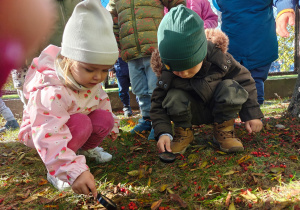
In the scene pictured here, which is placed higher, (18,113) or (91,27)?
(91,27)

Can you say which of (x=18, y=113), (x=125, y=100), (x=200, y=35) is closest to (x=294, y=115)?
(x=200, y=35)

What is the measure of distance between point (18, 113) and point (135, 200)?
13.5ft

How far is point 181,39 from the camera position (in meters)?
1.69

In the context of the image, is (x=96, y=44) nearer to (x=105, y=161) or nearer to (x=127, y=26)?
(x=105, y=161)

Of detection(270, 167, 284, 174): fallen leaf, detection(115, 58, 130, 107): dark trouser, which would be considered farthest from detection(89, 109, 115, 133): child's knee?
detection(115, 58, 130, 107): dark trouser

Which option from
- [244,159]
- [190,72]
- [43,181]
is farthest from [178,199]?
[43,181]

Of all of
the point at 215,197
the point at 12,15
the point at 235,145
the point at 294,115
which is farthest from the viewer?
the point at 294,115

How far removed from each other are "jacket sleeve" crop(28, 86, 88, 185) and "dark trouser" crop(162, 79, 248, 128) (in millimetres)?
866

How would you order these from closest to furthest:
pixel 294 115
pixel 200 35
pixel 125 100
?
1. pixel 200 35
2. pixel 294 115
3. pixel 125 100

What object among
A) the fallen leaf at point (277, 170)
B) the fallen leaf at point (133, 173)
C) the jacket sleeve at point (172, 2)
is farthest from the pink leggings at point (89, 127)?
the jacket sleeve at point (172, 2)

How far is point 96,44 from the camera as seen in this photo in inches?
62.2

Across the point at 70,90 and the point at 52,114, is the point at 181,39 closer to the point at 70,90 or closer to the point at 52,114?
the point at 70,90

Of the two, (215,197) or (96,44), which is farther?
(96,44)

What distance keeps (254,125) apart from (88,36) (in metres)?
1.45
